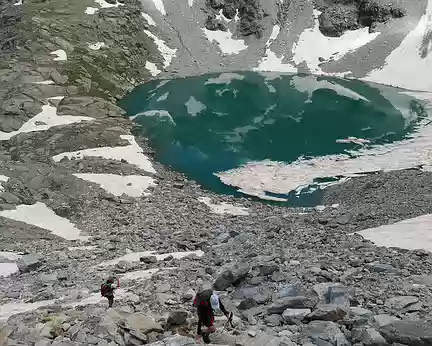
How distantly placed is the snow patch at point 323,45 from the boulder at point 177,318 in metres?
97.0

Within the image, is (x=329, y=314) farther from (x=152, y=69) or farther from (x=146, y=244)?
(x=152, y=69)

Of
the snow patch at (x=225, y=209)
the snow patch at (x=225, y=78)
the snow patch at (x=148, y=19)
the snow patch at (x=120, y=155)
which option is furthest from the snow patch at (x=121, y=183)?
the snow patch at (x=148, y=19)

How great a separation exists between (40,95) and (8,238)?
3846 cm

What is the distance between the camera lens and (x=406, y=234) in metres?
25.4

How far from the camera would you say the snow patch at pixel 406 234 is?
23722 mm

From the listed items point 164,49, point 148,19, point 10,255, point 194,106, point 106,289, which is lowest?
point 194,106

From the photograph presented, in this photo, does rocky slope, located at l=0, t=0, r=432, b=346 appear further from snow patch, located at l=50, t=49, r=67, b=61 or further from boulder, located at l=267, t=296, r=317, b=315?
snow patch, located at l=50, t=49, r=67, b=61

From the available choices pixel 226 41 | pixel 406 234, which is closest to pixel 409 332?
pixel 406 234

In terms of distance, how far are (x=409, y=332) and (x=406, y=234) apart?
13594 mm

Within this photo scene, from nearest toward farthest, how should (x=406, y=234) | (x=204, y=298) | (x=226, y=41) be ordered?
(x=204, y=298)
(x=406, y=234)
(x=226, y=41)

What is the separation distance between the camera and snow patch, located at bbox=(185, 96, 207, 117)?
7388cm

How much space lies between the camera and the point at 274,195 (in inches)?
1813

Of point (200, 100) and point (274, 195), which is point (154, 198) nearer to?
point (274, 195)

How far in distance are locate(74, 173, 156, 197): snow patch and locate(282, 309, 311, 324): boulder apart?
94.4 feet
